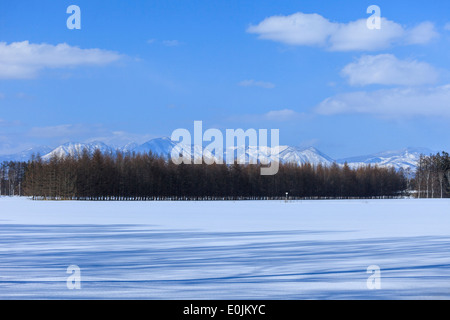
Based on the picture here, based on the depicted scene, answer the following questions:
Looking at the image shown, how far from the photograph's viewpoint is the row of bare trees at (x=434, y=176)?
8881cm

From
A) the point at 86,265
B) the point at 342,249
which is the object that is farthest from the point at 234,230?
the point at 86,265

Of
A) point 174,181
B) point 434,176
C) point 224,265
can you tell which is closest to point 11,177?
point 174,181

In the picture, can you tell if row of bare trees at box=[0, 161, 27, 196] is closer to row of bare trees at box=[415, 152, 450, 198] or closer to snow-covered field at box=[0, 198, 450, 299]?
Answer: row of bare trees at box=[415, 152, 450, 198]

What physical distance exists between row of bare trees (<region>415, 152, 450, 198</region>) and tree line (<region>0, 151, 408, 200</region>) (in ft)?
20.7

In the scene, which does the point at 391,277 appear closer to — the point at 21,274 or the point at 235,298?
the point at 235,298

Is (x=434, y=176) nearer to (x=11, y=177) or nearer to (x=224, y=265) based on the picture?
(x=11, y=177)

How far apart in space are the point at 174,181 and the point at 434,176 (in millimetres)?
48478

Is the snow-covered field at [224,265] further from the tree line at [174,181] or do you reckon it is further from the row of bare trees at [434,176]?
the row of bare trees at [434,176]

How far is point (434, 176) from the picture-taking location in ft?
302

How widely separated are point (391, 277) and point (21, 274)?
470 cm

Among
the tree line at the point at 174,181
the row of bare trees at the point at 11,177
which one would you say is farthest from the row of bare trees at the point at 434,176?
the row of bare trees at the point at 11,177
